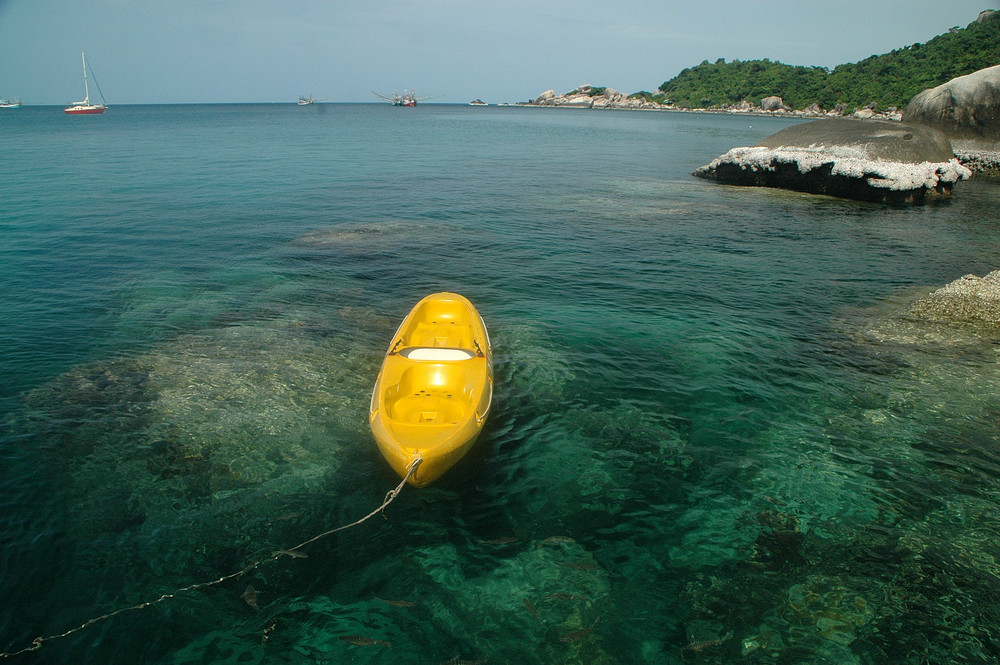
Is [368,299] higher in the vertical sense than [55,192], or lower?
lower

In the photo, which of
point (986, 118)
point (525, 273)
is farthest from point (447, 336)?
point (986, 118)

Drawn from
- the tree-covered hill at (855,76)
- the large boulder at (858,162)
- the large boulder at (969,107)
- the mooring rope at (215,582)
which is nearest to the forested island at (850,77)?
the tree-covered hill at (855,76)

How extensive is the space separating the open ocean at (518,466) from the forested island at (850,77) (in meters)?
76.8

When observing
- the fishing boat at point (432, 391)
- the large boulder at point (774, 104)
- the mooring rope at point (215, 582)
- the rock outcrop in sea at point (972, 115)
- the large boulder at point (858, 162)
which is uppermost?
the large boulder at point (774, 104)

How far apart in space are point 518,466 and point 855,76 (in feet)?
495

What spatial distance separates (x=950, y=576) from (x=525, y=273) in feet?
47.0

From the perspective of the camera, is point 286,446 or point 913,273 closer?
point 286,446

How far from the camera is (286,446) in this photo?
9.60m

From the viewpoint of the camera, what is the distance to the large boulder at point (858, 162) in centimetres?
2959

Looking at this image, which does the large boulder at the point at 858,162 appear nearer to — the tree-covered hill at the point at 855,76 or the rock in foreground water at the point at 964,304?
the rock in foreground water at the point at 964,304

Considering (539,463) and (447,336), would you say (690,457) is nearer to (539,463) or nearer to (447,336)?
(539,463)

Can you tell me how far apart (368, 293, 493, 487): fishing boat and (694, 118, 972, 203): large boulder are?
28.9 metres

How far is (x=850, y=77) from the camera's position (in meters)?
122

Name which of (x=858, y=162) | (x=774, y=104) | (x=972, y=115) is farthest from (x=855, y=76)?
(x=858, y=162)
